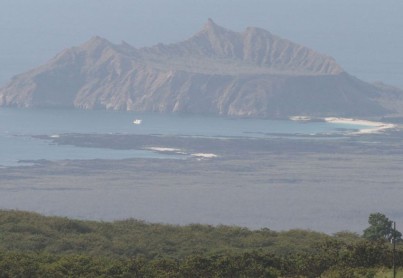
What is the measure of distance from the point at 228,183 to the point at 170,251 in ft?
166

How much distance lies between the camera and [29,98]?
17412 centimetres

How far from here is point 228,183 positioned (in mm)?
100250

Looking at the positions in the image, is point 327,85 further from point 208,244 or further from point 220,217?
point 208,244

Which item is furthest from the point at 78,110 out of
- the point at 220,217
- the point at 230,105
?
the point at 220,217

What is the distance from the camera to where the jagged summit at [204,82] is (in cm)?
16988

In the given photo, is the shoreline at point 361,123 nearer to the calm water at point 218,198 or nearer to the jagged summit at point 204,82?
the jagged summit at point 204,82

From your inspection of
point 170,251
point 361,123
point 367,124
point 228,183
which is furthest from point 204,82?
point 170,251

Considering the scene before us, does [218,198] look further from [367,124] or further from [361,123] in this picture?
[361,123]

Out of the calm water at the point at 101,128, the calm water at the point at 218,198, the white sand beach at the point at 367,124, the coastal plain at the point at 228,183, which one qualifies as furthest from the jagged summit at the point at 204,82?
the calm water at the point at 218,198

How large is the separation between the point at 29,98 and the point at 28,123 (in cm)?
2584

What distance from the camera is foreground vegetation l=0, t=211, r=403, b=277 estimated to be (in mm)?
41031

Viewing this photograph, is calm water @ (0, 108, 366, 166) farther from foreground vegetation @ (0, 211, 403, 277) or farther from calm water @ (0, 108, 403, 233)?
foreground vegetation @ (0, 211, 403, 277)

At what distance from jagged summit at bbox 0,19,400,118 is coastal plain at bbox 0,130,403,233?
3787cm

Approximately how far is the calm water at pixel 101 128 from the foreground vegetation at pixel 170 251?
193 feet
